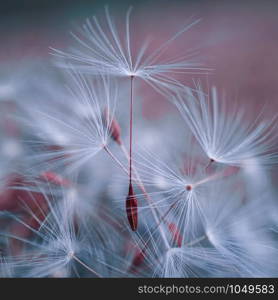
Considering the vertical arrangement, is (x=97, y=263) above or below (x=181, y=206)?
below

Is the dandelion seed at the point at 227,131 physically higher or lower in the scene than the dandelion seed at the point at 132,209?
higher

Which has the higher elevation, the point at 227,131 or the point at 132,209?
the point at 227,131

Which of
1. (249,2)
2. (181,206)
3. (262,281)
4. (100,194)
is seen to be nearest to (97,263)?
(100,194)

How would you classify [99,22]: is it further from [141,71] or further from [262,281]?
[262,281]

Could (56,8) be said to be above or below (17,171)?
above

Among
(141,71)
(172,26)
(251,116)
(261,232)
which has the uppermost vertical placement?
(172,26)

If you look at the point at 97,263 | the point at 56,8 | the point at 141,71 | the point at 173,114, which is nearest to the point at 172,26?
the point at 141,71

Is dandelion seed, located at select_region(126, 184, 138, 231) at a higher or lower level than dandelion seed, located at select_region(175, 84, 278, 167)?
lower

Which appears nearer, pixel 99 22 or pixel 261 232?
pixel 261 232

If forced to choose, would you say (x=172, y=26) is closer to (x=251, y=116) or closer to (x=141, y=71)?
(x=141, y=71)
